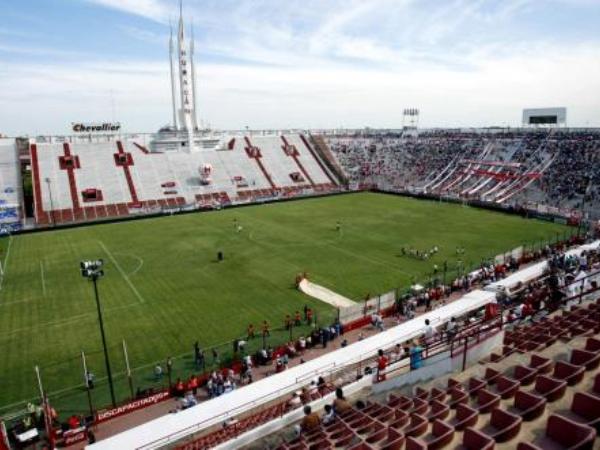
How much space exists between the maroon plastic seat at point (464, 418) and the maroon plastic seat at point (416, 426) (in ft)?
1.84

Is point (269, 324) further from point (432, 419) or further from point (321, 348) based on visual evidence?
point (432, 419)

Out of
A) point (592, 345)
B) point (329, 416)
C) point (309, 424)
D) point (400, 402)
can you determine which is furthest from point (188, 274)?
point (592, 345)

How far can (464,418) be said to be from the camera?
31.9 ft

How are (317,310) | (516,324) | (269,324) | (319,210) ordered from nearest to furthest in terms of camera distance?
(516,324)
(269,324)
(317,310)
(319,210)

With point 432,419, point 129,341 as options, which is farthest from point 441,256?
point 432,419

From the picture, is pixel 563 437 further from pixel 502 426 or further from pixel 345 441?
pixel 345 441

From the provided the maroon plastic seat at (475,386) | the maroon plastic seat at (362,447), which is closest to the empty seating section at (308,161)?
the maroon plastic seat at (475,386)

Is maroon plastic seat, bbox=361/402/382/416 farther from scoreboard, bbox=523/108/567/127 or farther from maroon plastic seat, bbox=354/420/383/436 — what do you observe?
scoreboard, bbox=523/108/567/127

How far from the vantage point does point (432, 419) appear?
10.3m

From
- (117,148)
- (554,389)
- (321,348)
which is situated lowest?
(321,348)

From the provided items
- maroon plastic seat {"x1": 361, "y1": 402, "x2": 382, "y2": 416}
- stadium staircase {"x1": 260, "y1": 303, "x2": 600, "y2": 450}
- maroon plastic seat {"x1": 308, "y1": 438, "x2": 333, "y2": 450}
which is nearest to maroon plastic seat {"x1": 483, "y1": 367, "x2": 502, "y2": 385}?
stadium staircase {"x1": 260, "y1": 303, "x2": 600, "y2": 450}

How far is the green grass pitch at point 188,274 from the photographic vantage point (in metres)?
23.5

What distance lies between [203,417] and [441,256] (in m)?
27.5

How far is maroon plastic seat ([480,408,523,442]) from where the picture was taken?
8.55 metres
